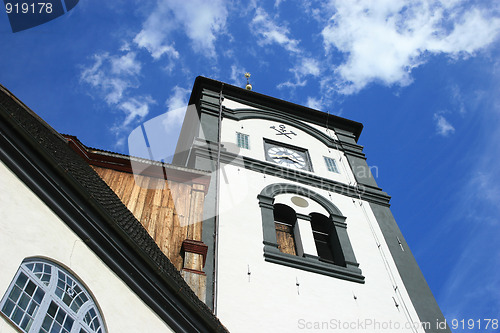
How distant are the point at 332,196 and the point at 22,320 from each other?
38.7 feet

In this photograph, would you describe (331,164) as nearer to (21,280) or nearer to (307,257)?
(307,257)

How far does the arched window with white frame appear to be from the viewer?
4368 mm

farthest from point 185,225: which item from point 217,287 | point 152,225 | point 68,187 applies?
point 68,187

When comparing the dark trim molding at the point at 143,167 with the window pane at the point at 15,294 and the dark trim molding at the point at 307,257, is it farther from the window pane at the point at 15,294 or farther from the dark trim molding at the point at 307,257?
the window pane at the point at 15,294

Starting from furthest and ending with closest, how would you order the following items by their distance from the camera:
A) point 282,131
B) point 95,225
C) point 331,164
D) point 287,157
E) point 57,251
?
point 282,131
point 331,164
point 287,157
point 95,225
point 57,251

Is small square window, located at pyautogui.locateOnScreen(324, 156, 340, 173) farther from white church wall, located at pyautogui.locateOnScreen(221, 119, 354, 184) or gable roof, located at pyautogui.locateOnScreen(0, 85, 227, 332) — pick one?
gable roof, located at pyautogui.locateOnScreen(0, 85, 227, 332)

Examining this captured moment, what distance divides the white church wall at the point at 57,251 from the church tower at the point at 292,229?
455cm

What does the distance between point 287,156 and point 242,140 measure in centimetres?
156

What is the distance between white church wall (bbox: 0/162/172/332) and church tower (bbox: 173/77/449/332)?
14.9 ft

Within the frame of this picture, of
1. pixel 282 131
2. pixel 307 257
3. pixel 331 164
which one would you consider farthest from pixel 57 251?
pixel 282 131

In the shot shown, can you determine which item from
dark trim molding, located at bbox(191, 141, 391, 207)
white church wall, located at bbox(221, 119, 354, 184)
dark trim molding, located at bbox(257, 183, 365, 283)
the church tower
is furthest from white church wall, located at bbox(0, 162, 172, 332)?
white church wall, located at bbox(221, 119, 354, 184)

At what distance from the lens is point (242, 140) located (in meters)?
16.7

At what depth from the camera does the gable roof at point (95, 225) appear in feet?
17.6

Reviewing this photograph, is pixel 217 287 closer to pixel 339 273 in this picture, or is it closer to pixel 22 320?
pixel 339 273
